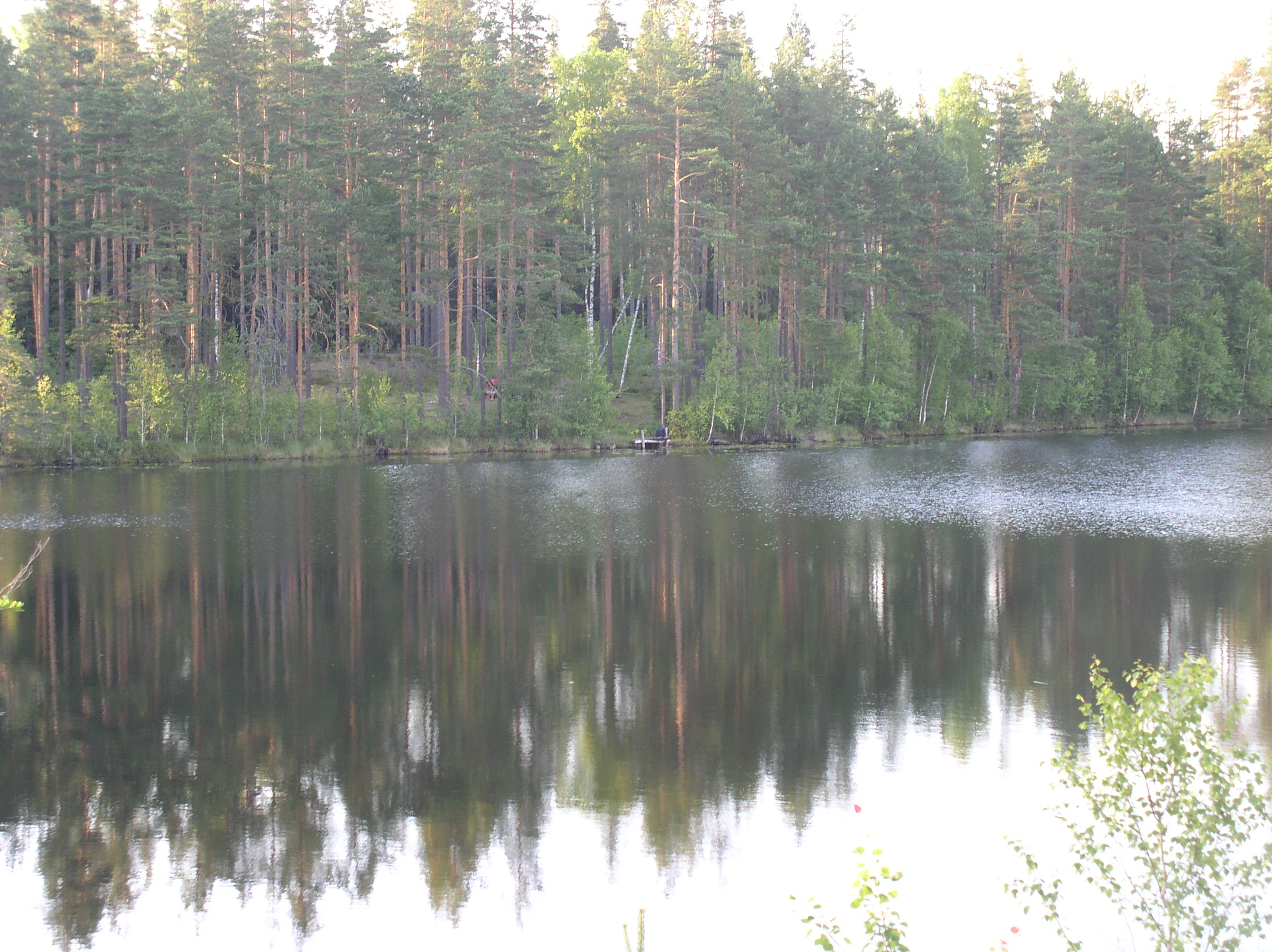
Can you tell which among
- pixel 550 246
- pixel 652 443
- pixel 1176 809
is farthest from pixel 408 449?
pixel 1176 809

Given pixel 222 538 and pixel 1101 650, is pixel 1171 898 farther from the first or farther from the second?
pixel 222 538

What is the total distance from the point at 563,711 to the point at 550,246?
47.5 metres

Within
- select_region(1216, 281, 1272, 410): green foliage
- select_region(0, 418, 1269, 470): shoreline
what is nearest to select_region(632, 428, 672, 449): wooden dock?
select_region(0, 418, 1269, 470): shoreline

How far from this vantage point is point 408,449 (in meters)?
42.0

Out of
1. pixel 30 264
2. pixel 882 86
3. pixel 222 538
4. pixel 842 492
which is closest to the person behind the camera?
pixel 222 538

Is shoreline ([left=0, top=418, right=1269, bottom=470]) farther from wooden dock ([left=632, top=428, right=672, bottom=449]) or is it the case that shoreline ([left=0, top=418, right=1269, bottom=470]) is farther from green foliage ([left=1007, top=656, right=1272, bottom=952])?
green foliage ([left=1007, top=656, right=1272, bottom=952])

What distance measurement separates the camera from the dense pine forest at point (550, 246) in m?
40.2

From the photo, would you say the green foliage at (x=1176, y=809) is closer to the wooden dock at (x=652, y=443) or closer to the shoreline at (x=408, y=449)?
the shoreline at (x=408, y=449)

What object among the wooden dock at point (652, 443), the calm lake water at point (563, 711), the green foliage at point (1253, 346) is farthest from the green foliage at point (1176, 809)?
the green foliage at point (1253, 346)

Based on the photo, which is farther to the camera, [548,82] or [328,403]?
[548,82]

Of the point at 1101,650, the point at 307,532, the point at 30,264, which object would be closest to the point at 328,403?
the point at 30,264

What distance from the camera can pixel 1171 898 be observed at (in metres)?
5.15

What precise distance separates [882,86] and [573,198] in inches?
1136

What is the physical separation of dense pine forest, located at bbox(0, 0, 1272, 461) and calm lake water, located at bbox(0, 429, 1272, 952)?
18.1m
